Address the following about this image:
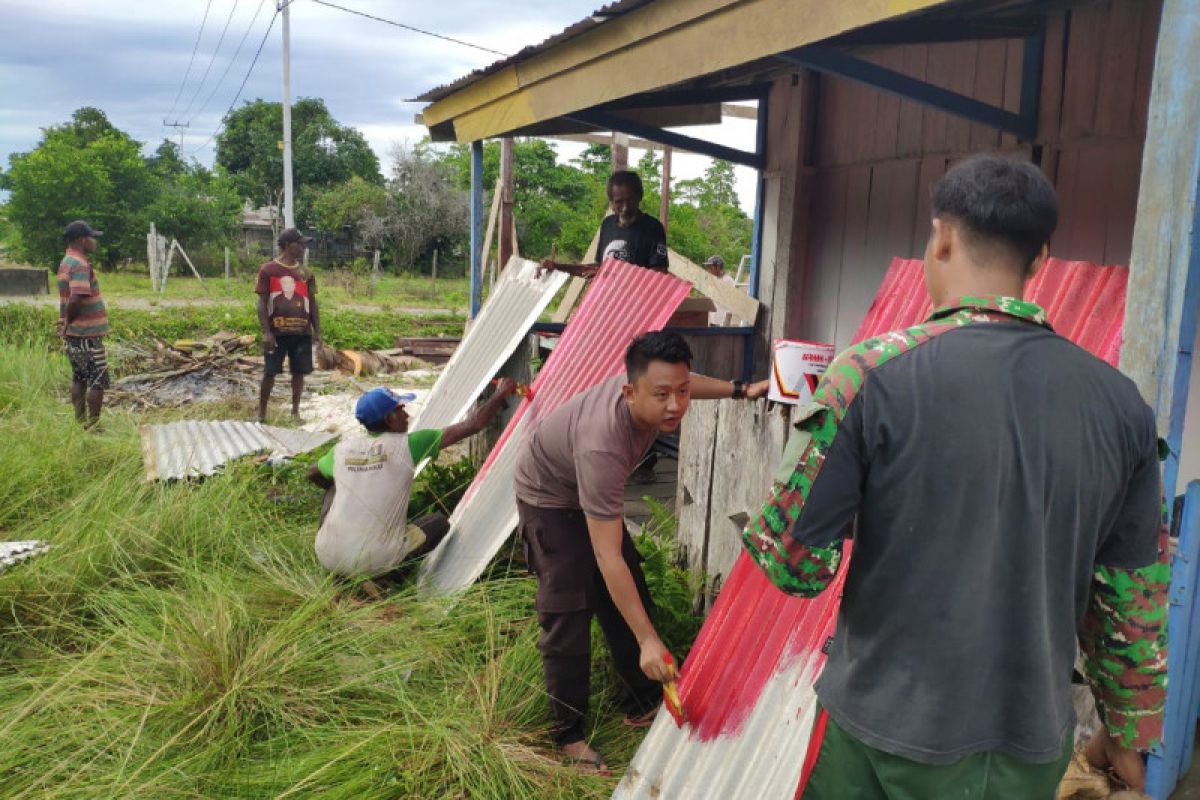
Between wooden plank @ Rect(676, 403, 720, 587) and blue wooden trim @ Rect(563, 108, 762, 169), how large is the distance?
9.94 feet

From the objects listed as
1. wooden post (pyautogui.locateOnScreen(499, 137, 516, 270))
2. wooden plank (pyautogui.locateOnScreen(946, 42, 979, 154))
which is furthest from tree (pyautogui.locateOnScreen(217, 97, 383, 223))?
wooden plank (pyautogui.locateOnScreen(946, 42, 979, 154))

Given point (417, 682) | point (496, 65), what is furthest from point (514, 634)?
point (496, 65)

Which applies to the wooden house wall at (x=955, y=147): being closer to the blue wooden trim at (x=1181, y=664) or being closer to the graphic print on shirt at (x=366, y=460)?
the blue wooden trim at (x=1181, y=664)

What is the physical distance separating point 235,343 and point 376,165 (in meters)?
33.2

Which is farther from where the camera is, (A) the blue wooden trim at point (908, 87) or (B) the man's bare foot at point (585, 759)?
(A) the blue wooden trim at point (908, 87)

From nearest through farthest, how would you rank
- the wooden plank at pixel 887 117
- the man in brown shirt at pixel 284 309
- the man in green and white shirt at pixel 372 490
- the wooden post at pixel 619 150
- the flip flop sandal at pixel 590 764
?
1. the flip flop sandal at pixel 590 764
2. the man in green and white shirt at pixel 372 490
3. the wooden plank at pixel 887 117
4. the man in brown shirt at pixel 284 309
5. the wooden post at pixel 619 150

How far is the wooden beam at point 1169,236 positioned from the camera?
1881 millimetres

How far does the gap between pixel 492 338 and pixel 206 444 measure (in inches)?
94.5

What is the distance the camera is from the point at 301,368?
917 centimetres

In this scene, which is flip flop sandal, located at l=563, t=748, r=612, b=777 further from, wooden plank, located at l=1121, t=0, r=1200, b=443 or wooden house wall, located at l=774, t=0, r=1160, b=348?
wooden house wall, located at l=774, t=0, r=1160, b=348

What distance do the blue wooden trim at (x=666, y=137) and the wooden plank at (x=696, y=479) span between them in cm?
303

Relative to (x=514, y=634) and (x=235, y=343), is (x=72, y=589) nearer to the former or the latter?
(x=514, y=634)

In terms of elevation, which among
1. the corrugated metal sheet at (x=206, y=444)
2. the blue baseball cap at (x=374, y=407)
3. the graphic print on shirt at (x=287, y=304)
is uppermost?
the graphic print on shirt at (x=287, y=304)

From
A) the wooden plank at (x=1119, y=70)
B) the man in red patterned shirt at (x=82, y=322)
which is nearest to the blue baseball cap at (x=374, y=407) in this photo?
the wooden plank at (x=1119, y=70)
